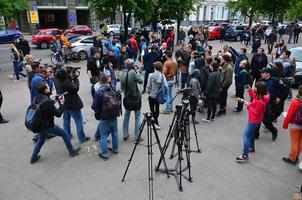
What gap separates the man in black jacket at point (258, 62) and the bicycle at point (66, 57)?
10.5 meters

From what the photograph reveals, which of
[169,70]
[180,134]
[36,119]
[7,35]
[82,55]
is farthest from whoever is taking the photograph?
[7,35]

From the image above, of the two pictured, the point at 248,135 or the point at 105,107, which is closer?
the point at 105,107

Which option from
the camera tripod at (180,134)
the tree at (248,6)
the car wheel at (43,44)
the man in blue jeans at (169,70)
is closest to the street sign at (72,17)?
the car wheel at (43,44)

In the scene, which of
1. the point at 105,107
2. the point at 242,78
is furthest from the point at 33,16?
the point at 105,107

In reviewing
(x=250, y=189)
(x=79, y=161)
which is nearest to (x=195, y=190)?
(x=250, y=189)

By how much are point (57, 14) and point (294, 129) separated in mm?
39414

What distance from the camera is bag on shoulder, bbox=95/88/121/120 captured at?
19.8ft

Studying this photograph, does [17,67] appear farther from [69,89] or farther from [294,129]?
[294,129]

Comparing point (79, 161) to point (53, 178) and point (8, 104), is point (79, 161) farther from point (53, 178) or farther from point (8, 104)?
point (8, 104)

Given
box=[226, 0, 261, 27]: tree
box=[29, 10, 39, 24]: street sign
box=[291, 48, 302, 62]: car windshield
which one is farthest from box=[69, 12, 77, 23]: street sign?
box=[291, 48, 302, 62]: car windshield

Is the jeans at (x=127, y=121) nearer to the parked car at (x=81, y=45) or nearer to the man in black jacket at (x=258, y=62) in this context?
the man in black jacket at (x=258, y=62)

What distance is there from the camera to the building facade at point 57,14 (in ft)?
119

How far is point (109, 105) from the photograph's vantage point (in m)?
6.04

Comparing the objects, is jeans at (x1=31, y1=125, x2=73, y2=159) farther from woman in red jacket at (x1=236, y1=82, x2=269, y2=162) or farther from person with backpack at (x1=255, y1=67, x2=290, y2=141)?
person with backpack at (x1=255, y1=67, x2=290, y2=141)
